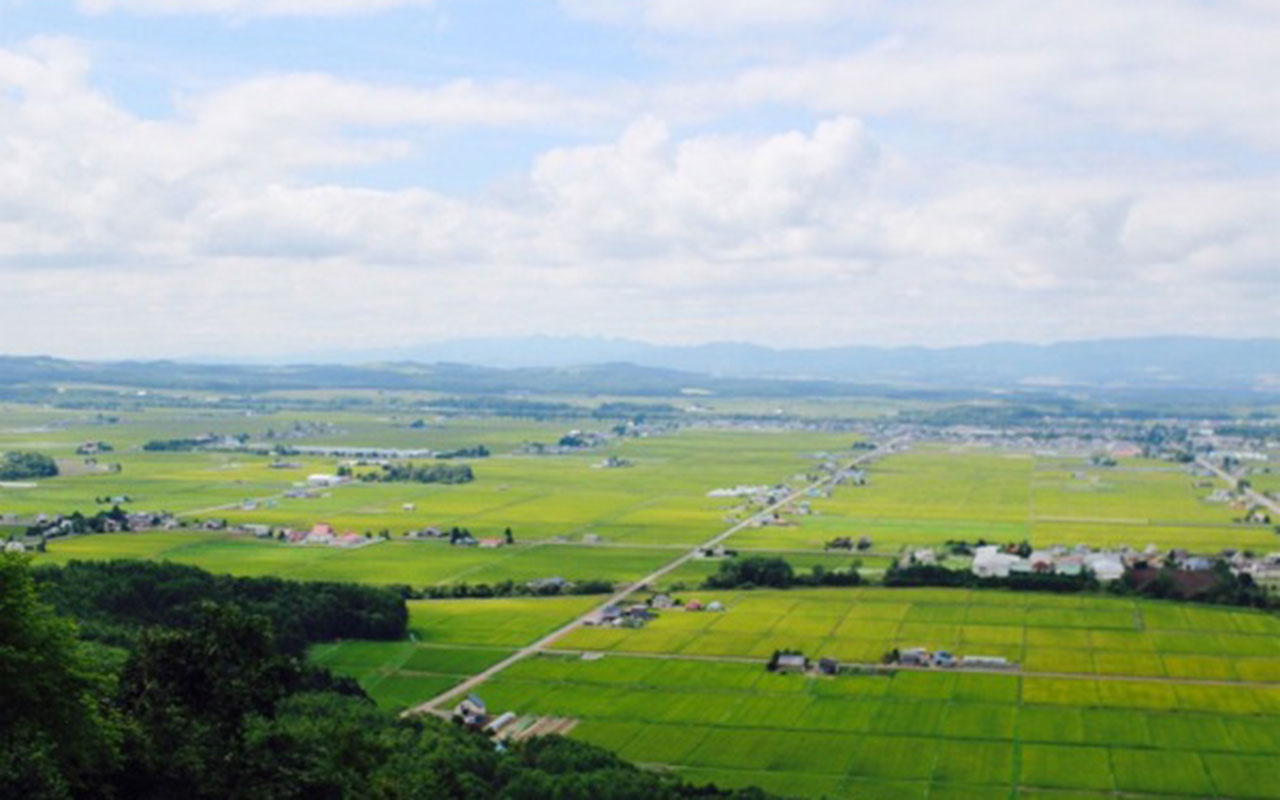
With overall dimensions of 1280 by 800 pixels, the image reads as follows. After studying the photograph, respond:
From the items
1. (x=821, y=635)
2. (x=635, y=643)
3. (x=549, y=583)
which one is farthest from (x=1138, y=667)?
(x=549, y=583)

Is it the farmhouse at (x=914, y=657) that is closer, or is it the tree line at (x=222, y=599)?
the farmhouse at (x=914, y=657)

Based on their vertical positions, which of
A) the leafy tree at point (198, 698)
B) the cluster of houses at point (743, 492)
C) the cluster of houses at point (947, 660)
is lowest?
the cluster of houses at point (947, 660)

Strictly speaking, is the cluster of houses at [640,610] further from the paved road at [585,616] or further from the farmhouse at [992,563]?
the farmhouse at [992,563]

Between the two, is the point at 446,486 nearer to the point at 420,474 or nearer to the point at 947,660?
the point at 420,474

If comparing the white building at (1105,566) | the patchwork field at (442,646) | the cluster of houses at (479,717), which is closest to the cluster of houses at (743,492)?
the white building at (1105,566)

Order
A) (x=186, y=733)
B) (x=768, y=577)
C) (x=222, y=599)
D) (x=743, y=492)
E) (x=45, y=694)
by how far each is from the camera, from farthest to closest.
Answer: (x=743, y=492), (x=768, y=577), (x=222, y=599), (x=186, y=733), (x=45, y=694)

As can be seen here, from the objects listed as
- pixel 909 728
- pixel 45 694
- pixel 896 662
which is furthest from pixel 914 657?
pixel 45 694

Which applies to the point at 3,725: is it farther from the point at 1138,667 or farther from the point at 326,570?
the point at 326,570

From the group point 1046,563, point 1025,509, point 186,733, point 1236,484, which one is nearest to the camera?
point 186,733

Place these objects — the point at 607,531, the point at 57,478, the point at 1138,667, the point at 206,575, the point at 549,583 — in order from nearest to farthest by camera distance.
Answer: the point at 1138,667 → the point at 206,575 → the point at 549,583 → the point at 607,531 → the point at 57,478
